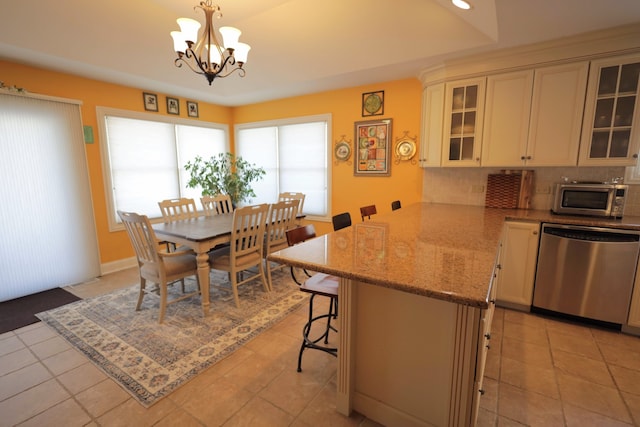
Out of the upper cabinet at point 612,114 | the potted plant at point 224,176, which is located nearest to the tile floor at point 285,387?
the upper cabinet at point 612,114

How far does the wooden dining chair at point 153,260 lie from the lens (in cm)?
246

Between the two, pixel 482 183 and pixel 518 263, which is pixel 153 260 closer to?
pixel 518 263

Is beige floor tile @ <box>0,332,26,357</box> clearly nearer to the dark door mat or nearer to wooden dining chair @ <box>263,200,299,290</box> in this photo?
the dark door mat

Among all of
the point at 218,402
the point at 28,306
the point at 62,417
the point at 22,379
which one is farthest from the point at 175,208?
the point at 218,402

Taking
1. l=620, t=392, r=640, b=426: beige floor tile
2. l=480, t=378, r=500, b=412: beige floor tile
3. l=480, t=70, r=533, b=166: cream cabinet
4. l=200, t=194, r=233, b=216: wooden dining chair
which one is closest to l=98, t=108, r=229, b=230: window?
l=200, t=194, r=233, b=216: wooden dining chair

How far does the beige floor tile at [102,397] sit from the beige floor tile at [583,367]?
9.64ft

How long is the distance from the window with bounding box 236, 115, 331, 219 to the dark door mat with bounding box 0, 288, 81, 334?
310 cm

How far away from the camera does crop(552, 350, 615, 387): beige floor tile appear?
1932mm

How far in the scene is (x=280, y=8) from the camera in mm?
3053

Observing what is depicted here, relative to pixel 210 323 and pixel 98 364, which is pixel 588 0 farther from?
pixel 98 364

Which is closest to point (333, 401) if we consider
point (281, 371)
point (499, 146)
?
point (281, 371)

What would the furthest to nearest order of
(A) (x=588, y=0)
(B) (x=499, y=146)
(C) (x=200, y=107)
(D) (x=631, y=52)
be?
(C) (x=200, y=107), (B) (x=499, y=146), (D) (x=631, y=52), (A) (x=588, y=0)

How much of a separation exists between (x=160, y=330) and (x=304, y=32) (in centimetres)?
338

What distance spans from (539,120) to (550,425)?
2503 mm
